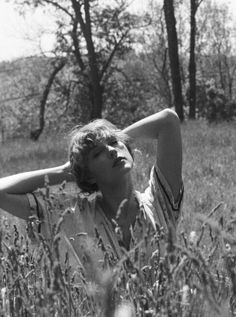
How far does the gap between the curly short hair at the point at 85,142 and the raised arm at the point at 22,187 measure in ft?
0.46

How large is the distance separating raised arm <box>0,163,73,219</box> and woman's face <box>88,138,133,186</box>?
256 millimetres

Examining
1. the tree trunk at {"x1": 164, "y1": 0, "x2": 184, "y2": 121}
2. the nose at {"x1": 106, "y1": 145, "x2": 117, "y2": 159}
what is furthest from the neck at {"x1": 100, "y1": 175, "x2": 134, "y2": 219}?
the tree trunk at {"x1": 164, "y1": 0, "x2": 184, "y2": 121}

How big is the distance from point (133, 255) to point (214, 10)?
54.3 m

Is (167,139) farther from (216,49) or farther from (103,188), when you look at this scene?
(216,49)

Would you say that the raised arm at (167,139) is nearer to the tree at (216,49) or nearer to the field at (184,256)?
the field at (184,256)

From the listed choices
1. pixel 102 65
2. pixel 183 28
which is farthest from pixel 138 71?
pixel 102 65

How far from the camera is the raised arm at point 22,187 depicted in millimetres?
3111

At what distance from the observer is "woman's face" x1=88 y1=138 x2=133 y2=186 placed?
3002 mm

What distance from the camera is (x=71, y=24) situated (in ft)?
97.5

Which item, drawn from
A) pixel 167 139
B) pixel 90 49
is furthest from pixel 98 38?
pixel 167 139

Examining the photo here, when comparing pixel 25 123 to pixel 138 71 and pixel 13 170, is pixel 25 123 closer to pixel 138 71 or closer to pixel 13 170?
pixel 138 71

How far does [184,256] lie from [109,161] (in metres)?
1.70

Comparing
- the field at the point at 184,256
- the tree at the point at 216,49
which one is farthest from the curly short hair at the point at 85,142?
the tree at the point at 216,49

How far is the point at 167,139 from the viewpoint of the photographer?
3512mm
